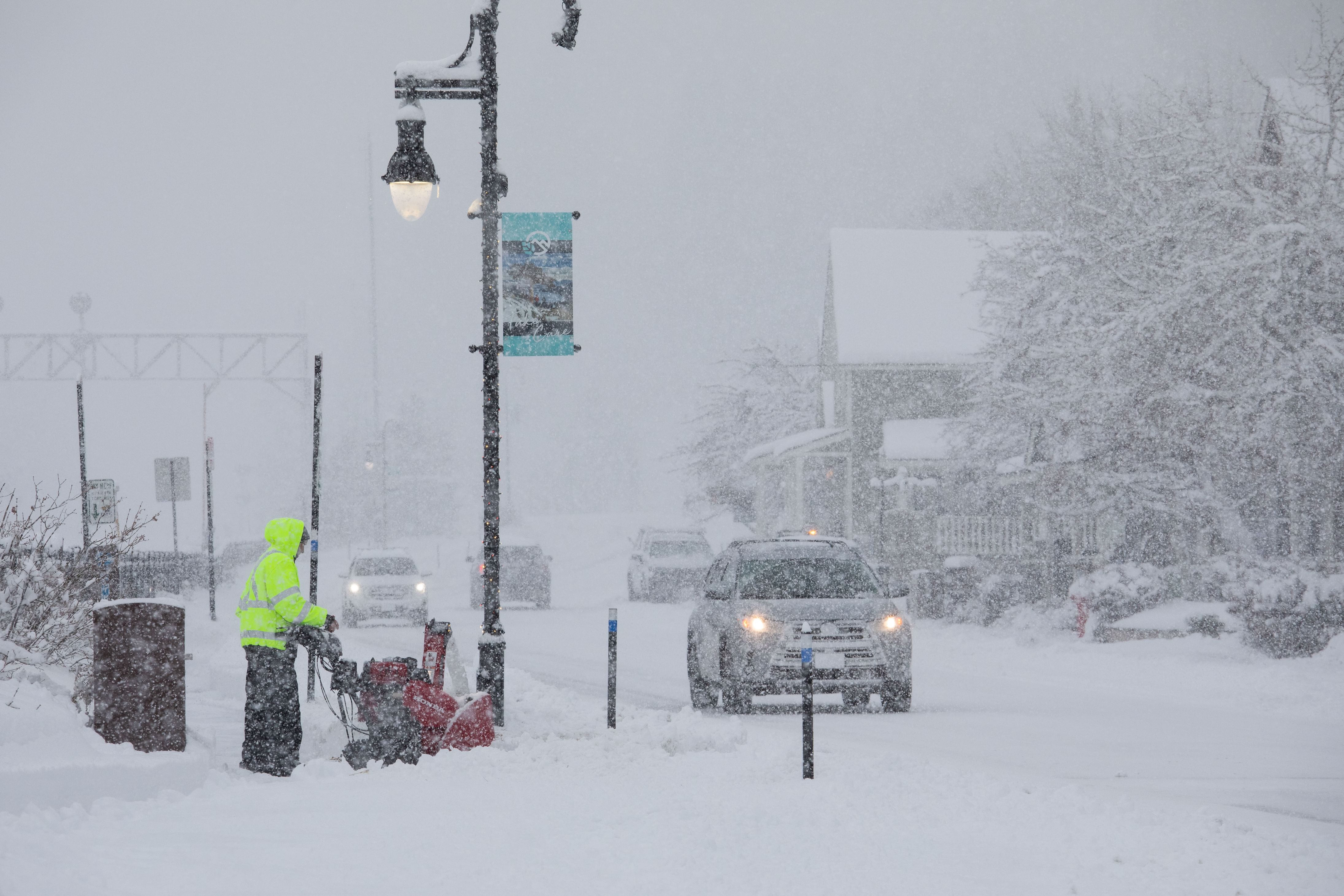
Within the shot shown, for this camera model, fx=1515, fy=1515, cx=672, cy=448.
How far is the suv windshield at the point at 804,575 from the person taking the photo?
50.6 feet

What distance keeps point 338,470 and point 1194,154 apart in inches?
3106

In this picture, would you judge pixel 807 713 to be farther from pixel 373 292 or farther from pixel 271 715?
pixel 373 292

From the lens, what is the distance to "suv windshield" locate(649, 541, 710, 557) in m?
39.3

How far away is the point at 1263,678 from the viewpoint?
17906 millimetres

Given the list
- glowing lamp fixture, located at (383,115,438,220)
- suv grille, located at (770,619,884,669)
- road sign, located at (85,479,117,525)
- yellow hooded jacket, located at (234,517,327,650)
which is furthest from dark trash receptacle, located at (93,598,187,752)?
road sign, located at (85,479,117,525)

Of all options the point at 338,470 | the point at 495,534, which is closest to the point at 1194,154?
the point at 495,534

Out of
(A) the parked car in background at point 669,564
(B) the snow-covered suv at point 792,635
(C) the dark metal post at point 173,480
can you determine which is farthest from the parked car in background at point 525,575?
(B) the snow-covered suv at point 792,635

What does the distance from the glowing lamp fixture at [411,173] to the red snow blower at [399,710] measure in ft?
12.0

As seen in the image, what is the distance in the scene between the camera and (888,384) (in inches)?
1667

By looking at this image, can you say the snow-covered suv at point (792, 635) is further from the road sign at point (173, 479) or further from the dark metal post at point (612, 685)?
the road sign at point (173, 479)

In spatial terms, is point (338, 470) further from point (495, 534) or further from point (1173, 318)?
point (495, 534)

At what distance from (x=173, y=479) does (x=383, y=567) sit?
211 inches

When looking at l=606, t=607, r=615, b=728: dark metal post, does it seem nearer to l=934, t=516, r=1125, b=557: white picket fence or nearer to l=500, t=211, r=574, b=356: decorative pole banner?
Answer: l=500, t=211, r=574, b=356: decorative pole banner

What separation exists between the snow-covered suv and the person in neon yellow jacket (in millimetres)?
4871
